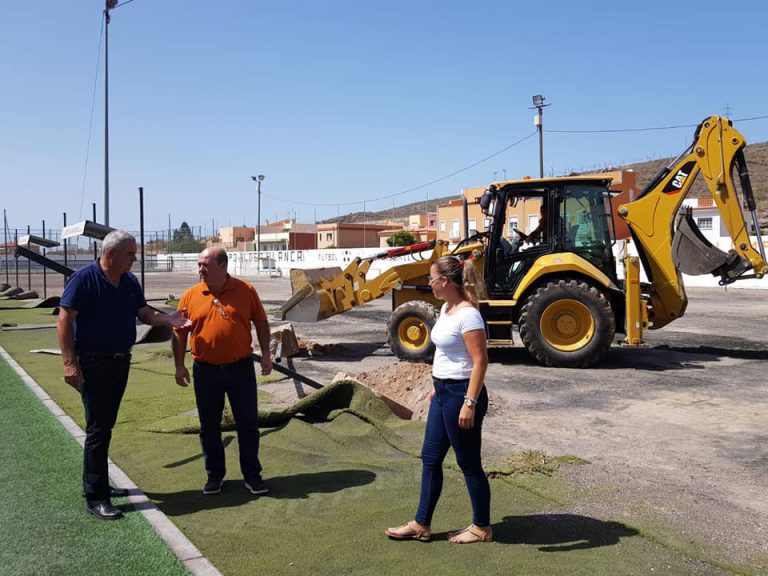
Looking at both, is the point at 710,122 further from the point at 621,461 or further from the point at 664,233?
the point at 621,461

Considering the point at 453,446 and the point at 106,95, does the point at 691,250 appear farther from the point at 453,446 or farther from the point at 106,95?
the point at 106,95

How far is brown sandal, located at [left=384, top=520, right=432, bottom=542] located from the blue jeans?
0.04m

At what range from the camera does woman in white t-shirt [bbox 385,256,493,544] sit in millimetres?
4062

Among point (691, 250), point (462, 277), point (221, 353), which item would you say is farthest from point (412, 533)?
point (691, 250)

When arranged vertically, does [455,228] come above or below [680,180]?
above

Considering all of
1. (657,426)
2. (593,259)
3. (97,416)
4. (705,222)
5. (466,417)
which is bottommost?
(657,426)

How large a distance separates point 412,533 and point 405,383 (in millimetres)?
4372

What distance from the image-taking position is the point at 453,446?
4121 millimetres

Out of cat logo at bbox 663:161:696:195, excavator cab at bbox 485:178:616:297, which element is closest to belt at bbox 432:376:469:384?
excavator cab at bbox 485:178:616:297

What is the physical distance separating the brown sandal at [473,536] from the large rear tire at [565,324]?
21.5ft

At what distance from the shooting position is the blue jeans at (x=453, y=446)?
4.11 m

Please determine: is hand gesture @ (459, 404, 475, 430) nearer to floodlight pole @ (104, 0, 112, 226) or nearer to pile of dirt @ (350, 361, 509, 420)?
pile of dirt @ (350, 361, 509, 420)

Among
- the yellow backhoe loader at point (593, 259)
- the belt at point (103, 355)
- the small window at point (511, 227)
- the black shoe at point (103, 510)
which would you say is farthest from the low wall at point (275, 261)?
the black shoe at point (103, 510)

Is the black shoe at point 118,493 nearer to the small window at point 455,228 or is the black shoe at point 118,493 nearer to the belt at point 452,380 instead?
the belt at point 452,380
